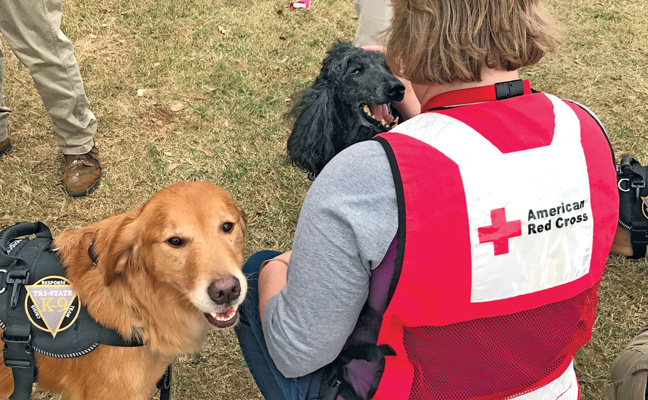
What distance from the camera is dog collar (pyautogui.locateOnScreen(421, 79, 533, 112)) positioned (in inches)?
51.8

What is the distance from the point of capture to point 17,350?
1799mm

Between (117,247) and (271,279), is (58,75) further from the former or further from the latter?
(271,279)

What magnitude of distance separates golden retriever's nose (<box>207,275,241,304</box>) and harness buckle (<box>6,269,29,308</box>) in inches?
28.2

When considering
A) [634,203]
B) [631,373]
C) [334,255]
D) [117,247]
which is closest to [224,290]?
[117,247]

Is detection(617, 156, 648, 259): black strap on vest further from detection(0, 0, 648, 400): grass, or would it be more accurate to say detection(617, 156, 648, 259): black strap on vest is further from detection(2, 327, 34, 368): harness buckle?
detection(2, 327, 34, 368): harness buckle

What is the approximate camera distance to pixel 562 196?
46.6 inches

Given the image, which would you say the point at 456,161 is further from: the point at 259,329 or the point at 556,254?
the point at 259,329

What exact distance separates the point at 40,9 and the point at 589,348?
368cm

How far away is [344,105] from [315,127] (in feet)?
0.61

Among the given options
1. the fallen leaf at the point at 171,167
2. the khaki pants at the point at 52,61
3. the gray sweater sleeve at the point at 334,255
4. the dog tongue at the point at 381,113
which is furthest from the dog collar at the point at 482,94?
the fallen leaf at the point at 171,167

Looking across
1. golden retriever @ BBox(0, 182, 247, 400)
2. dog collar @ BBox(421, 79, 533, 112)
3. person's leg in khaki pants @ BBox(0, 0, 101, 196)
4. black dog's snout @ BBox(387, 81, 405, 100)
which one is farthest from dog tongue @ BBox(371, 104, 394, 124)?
person's leg in khaki pants @ BBox(0, 0, 101, 196)

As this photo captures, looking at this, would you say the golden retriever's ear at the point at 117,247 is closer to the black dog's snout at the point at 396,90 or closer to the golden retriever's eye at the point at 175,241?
the golden retriever's eye at the point at 175,241

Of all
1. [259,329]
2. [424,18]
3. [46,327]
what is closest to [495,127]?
[424,18]

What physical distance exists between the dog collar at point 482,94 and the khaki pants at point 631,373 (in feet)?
4.16
